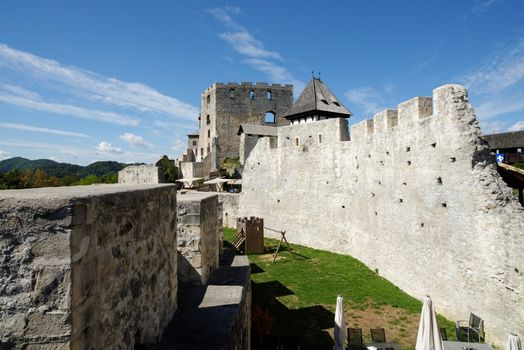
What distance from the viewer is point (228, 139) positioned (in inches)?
1711

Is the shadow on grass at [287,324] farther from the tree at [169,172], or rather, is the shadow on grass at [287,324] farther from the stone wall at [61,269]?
the tree at [169,172]

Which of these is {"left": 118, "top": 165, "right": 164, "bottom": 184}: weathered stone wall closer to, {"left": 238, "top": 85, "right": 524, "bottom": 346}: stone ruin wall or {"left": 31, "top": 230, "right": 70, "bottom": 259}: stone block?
{"left": 238, "top": 85, "right": 524, "bottom": 346}: stone ruin wall

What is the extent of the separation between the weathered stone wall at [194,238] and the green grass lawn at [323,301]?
228cm

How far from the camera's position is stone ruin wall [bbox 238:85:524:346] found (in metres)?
7.35

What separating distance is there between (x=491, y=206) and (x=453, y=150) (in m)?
1.66

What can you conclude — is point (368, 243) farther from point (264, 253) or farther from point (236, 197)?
point (236, 197)

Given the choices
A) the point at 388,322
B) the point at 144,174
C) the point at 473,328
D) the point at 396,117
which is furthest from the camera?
the point at 144,174

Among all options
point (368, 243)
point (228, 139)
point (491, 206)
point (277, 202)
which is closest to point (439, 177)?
point (491, 206)

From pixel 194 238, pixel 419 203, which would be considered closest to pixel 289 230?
pixel 419 203

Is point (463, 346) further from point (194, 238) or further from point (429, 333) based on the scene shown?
point (194, 238)

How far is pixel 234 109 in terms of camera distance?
145ft

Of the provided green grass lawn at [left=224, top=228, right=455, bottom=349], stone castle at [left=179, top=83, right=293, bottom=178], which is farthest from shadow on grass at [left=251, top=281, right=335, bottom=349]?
stone castle at [left=179, top=83, right=293, bottom=178]

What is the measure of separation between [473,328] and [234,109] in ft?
130

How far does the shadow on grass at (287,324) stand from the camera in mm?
6719
